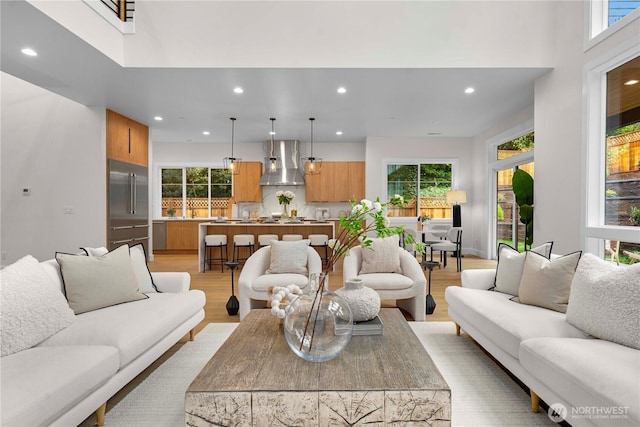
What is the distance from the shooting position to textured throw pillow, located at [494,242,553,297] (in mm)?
2822

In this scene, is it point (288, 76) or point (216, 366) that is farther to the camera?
point (288, 76)

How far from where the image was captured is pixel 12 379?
1.45 meters

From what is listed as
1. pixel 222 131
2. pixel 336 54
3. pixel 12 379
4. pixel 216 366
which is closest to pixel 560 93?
pixel 336 54

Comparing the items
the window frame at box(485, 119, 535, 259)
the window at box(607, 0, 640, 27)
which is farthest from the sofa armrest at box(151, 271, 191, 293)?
the window frame at box(485, 119, 535, 259)

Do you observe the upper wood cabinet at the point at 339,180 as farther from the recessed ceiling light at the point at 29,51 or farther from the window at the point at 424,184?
the recessed ceiling light at the point at 29,51

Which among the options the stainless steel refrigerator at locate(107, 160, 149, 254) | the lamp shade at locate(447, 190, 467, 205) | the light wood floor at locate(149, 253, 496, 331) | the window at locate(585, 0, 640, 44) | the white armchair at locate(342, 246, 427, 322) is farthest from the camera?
the lamp shade at locate(447, 190, 467, 205)

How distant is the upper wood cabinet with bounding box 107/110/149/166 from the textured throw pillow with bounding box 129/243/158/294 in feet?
13.1

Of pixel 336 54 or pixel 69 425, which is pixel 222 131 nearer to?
pixel 336 54

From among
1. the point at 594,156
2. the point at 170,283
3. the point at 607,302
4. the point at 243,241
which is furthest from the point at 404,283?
the point at 243,241

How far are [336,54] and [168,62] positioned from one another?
2126 millimetres

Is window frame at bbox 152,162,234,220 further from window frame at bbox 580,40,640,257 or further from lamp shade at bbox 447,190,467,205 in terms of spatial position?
window frame at bbox 580,40,640,257

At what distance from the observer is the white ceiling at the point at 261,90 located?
4.05 metres

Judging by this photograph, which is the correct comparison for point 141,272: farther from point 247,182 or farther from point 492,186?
point 492,186

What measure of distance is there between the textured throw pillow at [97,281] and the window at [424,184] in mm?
6973
